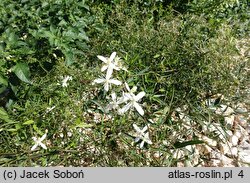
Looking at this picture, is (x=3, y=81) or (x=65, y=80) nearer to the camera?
(x=3, y=81)

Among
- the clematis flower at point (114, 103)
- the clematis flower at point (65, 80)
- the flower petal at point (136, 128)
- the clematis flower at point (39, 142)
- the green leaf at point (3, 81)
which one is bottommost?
the clematis flower at point (39, 142)

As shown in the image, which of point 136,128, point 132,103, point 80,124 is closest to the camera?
point 132,103

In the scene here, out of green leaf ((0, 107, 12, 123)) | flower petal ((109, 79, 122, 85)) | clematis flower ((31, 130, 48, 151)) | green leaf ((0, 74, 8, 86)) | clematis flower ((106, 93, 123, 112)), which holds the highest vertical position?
green leaf ((0, 74, 8, 86))

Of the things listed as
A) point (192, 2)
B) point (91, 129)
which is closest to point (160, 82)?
point (91, 129)

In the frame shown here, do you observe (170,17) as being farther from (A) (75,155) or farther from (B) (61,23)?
(A) (75,155)

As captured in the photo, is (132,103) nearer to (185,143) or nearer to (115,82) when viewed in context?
(115,82)

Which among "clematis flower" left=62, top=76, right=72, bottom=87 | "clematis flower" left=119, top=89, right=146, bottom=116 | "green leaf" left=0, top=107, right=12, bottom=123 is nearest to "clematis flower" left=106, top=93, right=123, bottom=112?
"clematis flower" left=119, top=89, right=146, bottom=116

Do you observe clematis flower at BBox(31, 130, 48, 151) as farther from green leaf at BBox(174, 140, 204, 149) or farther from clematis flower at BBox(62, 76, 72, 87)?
green leaf at BBox(174, 140, 204, 149)

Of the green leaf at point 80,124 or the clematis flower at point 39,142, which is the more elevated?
the green leaf at point 80,124

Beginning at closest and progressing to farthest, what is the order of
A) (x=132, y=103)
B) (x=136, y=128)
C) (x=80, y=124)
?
(x=132, y=103), (x=136, y=128), (x=80, y=124)

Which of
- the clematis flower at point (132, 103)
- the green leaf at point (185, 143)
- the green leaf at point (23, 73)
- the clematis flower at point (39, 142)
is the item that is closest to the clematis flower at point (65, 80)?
the green leaf at point (23, 73)

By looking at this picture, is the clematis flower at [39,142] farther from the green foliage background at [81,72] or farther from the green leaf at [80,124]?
the green leaf at [80,124]

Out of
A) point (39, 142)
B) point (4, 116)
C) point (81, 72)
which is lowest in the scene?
point (39, 142)

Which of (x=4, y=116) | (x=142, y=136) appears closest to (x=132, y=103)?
(x=142, y=136)
